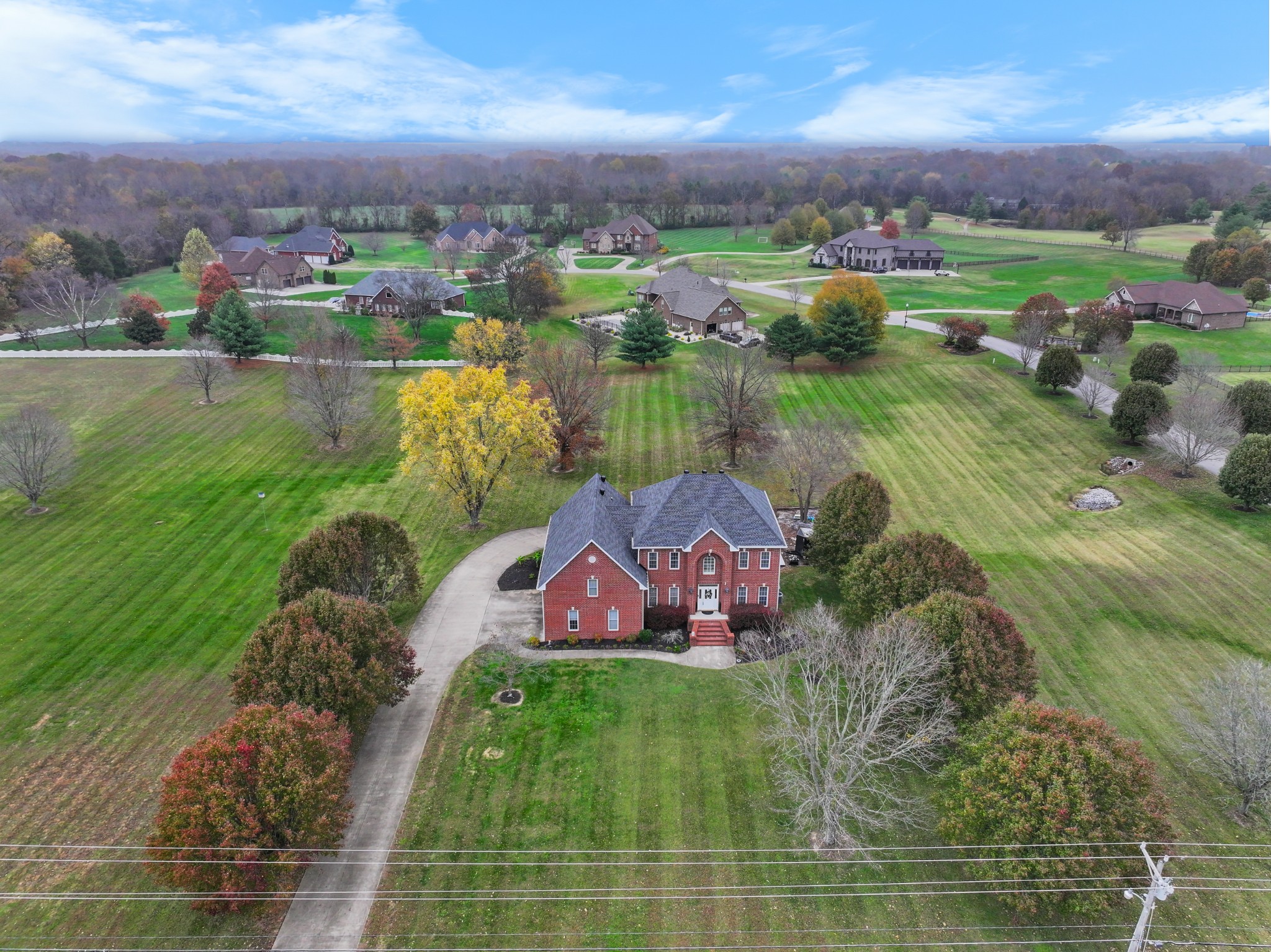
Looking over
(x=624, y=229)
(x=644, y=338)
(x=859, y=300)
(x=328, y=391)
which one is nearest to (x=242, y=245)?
(x=624, y=229)

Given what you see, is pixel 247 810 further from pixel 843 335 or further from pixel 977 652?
pixel 843 335

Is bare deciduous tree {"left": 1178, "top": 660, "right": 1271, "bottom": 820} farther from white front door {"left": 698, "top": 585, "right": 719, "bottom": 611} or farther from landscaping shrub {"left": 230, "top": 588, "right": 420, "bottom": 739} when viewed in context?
landscaping shrub {"left": 230, "top": 588, "right": 420, "bottom": 739}

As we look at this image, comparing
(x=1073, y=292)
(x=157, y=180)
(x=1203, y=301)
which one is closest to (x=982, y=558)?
(x=1203, y=301)

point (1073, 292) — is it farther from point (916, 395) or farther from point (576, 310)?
point (576, 310)

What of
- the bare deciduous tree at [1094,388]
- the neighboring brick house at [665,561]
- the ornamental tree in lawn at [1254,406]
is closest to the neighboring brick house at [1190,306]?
the bare deciduous tree at [1094,388]

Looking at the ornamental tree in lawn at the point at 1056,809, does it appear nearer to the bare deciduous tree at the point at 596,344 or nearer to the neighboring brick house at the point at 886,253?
the bare deciduous tree at the point at 596,344

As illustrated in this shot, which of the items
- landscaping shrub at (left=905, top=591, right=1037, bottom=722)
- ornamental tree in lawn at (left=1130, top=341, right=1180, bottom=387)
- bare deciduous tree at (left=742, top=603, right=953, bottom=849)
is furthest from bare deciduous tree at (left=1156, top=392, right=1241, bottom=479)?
bare deciduous tree at (left=742, top=603, right=953, bottom=849)
